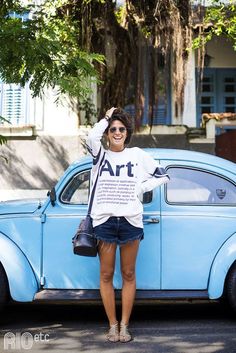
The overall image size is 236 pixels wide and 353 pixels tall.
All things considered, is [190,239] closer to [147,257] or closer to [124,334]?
[147,257]

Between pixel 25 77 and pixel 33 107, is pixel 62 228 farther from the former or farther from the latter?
pixel 33 107

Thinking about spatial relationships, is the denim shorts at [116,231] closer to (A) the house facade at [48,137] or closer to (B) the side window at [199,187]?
(B) the side window at [199,187]

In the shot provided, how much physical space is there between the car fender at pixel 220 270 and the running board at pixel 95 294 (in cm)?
10

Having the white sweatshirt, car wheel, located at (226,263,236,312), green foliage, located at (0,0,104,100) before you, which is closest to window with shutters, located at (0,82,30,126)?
green foliage, located at (0,0,104,100)

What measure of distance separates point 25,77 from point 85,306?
2790 mm

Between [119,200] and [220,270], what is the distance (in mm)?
1323

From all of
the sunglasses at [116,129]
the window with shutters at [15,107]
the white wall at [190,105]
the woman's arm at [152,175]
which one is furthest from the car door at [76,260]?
the white wall at [190,105]

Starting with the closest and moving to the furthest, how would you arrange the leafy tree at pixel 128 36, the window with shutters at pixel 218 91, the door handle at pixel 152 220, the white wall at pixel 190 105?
the door handle at pixel 152 220
the leafy tree at pixel 128 36
the white wall at pixel 190 105
the window with shutters at pixel 218 91

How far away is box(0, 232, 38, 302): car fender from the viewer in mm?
4441

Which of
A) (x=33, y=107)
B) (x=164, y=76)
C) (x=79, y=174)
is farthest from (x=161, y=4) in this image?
(x=79, y=174)

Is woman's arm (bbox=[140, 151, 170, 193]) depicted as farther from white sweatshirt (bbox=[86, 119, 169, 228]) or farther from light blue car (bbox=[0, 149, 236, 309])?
light blue car (bbox=[0, 149, 236, 309])

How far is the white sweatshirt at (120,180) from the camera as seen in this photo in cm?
399
